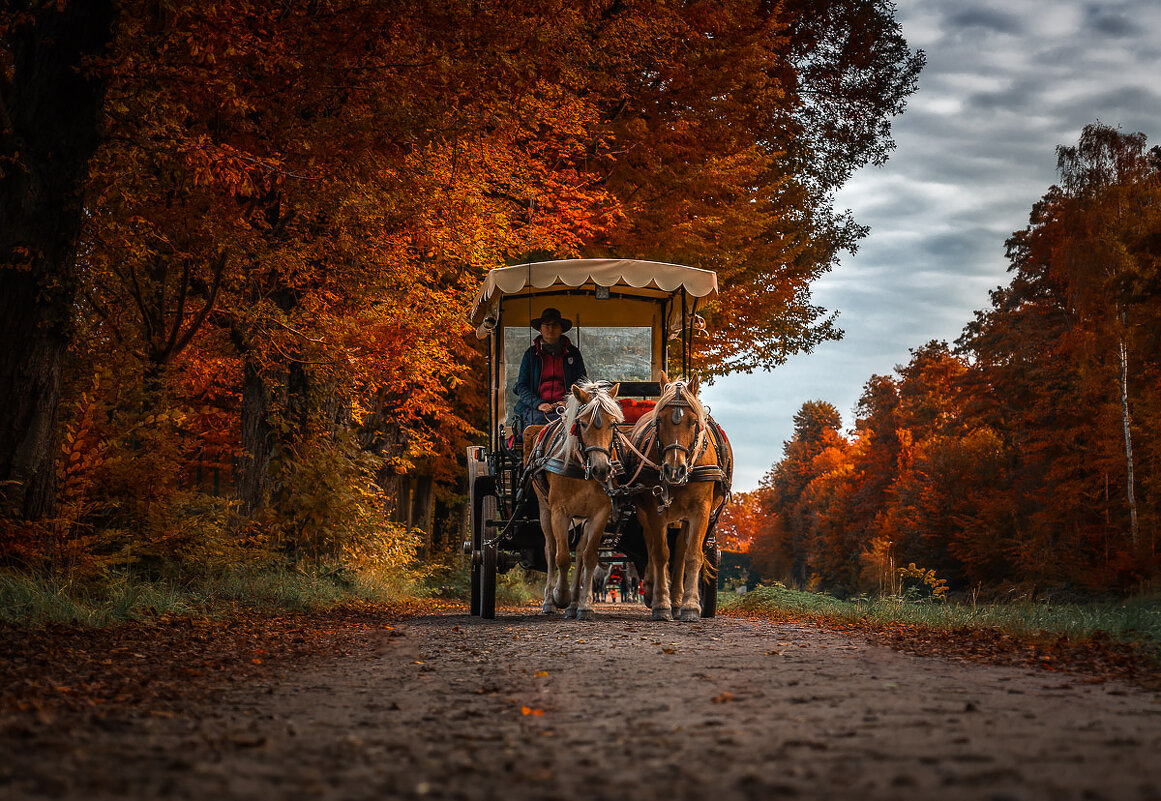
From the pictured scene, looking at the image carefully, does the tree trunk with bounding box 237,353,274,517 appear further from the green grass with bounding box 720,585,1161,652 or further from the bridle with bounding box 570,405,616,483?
the green grass with bounding box 720,585,1161,652

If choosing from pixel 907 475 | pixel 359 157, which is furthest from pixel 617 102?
pixel 907 475

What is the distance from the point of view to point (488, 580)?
13305 millimetres

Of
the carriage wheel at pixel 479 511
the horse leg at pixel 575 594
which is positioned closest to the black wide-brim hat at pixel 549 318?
the carriage wheel at pixel 479 511

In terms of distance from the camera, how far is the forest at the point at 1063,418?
28.4 meters

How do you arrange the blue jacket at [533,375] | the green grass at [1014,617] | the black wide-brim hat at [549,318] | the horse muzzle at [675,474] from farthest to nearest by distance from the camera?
the black wide-brim hat at [549,318] < the blue jacket at [533,375] < the horse muzzle at [675,474] < the green grass at [1014,617]

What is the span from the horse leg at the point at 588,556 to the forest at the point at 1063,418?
8.44m

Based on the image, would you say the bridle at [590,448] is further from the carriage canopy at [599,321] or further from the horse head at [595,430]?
the carriage canopy at [599,321]

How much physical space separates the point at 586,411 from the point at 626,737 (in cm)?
735

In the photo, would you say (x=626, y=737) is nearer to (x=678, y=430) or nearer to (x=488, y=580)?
(x=678, y=430)

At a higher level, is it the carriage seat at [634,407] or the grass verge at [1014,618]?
the carriage seat at [634,407]

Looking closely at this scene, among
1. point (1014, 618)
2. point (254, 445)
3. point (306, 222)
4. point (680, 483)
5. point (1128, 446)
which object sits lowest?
point (1014, 618)

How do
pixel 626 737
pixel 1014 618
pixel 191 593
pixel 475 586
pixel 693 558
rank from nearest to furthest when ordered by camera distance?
1. pixel 626 737
2. pixel 1014 618
3. pixel 191 593
4. pixel 693 558
5. pixel 475 586

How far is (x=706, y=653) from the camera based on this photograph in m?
8.20

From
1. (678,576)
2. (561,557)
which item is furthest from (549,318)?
(678,576)
